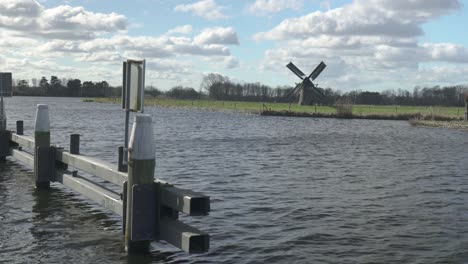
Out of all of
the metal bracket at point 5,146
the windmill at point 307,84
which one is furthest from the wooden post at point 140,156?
the windmill at point 307,84

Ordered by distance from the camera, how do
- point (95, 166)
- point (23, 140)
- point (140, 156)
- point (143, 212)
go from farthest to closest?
1. point (23, 140)
2. point (95, 166)
3. point (143, 212)
4. point (140, 156)

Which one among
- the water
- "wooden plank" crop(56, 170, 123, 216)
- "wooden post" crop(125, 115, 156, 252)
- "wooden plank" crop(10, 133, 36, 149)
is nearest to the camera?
"wooden post" crop(125, 115, 156, 252)

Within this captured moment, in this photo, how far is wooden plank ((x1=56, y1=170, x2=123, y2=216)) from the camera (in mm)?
9742

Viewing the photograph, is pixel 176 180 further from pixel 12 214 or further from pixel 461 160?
pixel 461 160

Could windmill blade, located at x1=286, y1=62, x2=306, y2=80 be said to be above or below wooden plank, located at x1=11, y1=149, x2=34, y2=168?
above

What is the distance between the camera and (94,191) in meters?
10.8

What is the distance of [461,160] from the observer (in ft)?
90.0

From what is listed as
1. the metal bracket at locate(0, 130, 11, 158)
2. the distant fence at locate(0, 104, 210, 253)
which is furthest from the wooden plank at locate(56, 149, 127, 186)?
the metal bracket at locate(0, 130, 11, 158)

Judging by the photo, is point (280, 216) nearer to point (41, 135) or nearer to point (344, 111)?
point (41, 135)

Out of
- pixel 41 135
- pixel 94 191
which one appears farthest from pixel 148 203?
pixel 41 135

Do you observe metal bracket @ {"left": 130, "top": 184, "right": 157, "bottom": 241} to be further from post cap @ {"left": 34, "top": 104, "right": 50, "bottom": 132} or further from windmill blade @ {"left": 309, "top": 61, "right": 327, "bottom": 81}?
windmill blade @ {"left": 309, "top": 61, "right": 327, "bottom": 81}

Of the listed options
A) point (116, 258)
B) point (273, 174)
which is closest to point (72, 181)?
point (116, 258)

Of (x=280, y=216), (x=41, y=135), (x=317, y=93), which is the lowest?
(x=280, y=216)

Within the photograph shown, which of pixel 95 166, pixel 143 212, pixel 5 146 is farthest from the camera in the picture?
pixel 5 146
